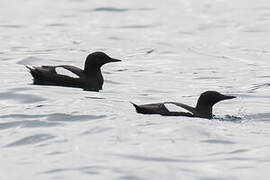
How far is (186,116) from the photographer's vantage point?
12117 millimetres

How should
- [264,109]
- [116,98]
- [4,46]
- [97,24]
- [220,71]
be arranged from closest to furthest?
[264,109]
[116,98]
[220,71]
[4,46]
[97,24]

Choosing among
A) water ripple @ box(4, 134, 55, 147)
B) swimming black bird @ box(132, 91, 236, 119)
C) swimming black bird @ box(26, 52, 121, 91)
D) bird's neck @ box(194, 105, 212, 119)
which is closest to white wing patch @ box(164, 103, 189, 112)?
swimming black bird @ box(132, 91, 236, 119)

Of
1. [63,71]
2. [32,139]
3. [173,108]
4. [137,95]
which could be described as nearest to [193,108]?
[173,108]

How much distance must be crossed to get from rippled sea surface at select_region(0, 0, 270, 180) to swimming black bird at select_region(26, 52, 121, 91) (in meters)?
0.17

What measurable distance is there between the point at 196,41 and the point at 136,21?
3.74m

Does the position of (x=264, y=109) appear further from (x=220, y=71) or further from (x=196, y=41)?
(x=196, y=41)

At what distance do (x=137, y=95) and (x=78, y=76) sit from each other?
0.95 metres

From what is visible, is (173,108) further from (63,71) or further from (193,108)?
(63,71)

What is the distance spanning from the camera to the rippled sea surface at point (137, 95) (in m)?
10.0

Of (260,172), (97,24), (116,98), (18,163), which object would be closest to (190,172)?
(260,172)

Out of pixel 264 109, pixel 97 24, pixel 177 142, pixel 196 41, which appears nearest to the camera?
pixel 177 142

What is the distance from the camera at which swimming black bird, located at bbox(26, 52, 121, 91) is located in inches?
573

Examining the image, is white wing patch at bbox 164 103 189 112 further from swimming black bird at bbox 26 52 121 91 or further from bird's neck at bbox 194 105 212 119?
swimming black bird at bbox 26 52 121 91

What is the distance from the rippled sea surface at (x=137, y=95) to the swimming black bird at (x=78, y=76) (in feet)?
0.55
